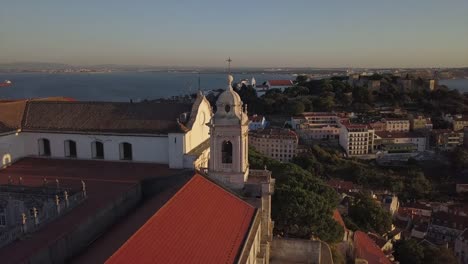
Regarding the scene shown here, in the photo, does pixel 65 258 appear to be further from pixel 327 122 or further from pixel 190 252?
pixel 327 122

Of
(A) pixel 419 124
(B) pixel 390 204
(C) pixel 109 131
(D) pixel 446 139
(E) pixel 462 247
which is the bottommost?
(E) pixel 462 247

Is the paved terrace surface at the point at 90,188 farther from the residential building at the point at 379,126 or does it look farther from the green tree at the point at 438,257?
the residential building at the point at 379,126

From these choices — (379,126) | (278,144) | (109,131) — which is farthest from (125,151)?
(379,126)

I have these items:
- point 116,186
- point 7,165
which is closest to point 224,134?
point 116,186

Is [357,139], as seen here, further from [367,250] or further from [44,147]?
[44,147]

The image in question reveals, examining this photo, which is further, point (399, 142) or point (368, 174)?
point (399, 142)

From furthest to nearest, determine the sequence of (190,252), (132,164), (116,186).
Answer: (132,164) < (116,186) < (190,252)
